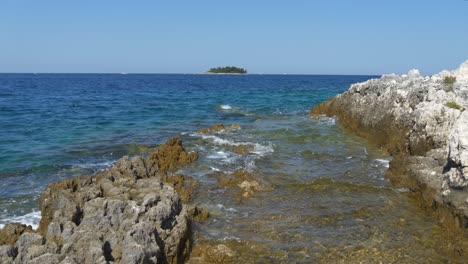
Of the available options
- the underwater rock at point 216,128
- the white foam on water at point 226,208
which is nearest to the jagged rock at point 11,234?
the white foam on water at point 226,208

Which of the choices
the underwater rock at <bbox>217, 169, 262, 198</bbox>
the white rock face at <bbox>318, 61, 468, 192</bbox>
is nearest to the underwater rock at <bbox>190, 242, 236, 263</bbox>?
the underwater rock at <bbox>217, 169, 262, 198</bbox>

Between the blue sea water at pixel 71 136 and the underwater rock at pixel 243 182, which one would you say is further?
the blue sea water at pixel 71 136

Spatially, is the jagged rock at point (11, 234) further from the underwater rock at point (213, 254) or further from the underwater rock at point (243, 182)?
the underwater rock at point (243, 182)

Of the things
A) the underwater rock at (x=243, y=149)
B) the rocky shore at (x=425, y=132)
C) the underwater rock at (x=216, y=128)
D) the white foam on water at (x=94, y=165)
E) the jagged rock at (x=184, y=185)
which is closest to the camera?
the rocky shore at (x=425, y=132)

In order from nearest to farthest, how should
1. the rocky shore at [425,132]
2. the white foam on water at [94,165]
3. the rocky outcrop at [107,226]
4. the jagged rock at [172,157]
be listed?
the rocky outcrop at [107,226] < the rocky shore at [425,132] < the jagged rock at [172,157] < the white foam on water at [94,165]

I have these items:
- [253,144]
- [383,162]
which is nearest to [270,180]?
[383,162]

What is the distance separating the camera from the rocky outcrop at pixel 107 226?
8.38 meters

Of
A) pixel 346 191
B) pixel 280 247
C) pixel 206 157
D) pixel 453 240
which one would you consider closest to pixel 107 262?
pixel 280 247

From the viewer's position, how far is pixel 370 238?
1171 centimetres

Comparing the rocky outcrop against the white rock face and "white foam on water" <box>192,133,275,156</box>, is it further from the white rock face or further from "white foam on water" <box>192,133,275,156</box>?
"white foam on water" <box>192,133,275,156</box>

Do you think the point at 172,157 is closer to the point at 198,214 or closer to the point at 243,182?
the point at 243,182

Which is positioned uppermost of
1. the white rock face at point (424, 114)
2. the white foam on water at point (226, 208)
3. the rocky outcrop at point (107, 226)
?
the white rock face at point (424, 114)

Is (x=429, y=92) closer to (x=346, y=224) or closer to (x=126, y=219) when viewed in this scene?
(x=346, y=224)

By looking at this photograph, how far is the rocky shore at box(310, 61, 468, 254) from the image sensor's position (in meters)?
12.6
